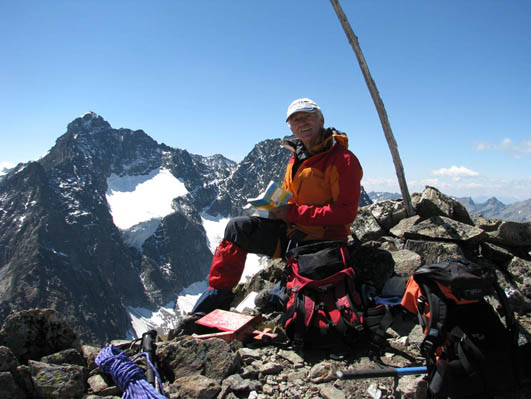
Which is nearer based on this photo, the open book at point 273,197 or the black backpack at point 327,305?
the black backpack at point 327,305

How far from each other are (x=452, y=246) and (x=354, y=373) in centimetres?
475

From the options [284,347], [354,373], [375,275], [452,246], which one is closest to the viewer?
[354,373]

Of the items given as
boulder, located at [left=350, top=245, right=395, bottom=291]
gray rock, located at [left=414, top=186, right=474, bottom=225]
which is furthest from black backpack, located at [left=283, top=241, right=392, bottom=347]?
gray rock, located at [left=414, top=186, right=474, bottom=225]

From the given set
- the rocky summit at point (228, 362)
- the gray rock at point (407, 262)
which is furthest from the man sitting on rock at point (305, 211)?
the gray rock at point (407, 262)

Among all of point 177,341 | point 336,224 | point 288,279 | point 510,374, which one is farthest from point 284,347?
point 510,374

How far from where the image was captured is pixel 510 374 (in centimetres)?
291

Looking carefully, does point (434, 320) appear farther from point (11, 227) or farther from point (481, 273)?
point (11, 227)

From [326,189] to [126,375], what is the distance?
3.69 metres

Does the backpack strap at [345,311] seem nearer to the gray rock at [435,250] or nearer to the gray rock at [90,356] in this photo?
the gray rock at [90,356]

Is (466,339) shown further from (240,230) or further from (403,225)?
(403,225)

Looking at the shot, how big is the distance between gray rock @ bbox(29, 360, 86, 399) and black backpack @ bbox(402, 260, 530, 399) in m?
3.22

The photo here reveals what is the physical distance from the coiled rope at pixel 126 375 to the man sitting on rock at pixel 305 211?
1.93m

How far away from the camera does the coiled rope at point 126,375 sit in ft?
10.4

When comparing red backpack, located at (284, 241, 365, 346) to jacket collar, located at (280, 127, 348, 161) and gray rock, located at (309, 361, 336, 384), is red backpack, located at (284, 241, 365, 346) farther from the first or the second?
jacket collar, located at (280, 127, 348, 161)
